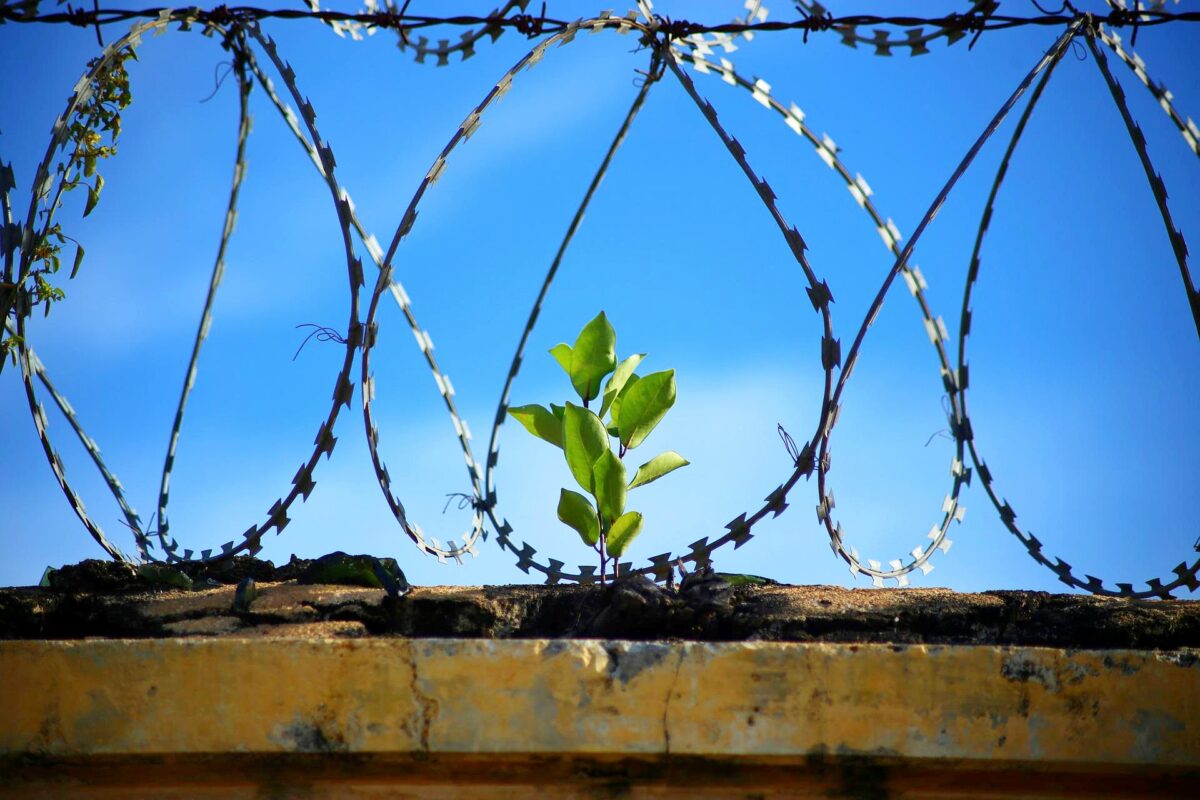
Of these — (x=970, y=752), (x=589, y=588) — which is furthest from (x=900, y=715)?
(x=589, y=588)

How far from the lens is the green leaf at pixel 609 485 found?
232 centimetres

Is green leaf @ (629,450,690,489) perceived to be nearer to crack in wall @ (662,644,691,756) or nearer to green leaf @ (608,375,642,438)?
green leaf @ (608,375,642,438)

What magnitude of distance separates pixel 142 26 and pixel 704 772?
203 cm

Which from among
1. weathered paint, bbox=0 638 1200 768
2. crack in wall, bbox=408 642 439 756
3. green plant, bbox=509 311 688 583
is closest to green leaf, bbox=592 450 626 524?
green plant, bbox=509 311 688 583

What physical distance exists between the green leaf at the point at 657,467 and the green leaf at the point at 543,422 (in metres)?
0.19

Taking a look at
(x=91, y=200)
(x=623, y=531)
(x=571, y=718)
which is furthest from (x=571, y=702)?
(x=91, y=200)

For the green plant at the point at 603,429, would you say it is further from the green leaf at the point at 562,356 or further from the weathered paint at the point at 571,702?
the weathered paint at the point at 571,702

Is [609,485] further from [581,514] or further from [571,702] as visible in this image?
[571,702]

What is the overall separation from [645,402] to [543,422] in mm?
233

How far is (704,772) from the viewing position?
1805 mm

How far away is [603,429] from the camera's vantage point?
2.36m

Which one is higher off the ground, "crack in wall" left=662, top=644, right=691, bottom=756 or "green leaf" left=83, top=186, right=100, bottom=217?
"green leaf" left=83, top=186, right=100, bottom=217

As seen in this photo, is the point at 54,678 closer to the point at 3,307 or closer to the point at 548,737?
the point at 548,737

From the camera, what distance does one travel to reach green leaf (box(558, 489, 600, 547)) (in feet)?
7.80
